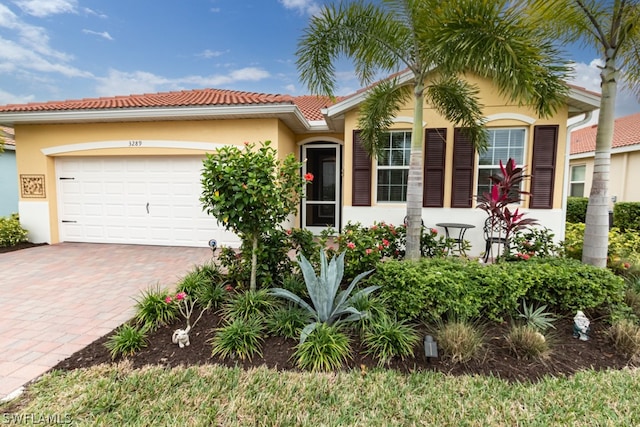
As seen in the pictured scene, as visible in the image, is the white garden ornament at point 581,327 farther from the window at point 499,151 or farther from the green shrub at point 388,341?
the window at point 499,151

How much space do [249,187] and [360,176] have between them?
14.5 feet

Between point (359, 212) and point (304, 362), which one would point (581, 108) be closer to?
point (359, 212)

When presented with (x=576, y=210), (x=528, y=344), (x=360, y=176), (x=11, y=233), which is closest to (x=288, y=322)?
(x=528, y=344)

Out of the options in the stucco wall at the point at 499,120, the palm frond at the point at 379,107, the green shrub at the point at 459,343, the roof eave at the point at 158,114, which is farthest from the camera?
the roof eave at the point at 158,114

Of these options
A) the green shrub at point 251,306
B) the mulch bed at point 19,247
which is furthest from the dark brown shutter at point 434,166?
the mulch bed at point 19,247

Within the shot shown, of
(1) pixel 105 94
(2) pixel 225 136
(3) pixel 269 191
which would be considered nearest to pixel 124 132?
(2) pixel 225 136

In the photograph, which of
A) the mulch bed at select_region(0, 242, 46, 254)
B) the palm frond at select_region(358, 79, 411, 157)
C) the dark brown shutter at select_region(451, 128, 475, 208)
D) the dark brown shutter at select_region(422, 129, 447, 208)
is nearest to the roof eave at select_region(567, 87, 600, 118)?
the dark brown shutter at select_region(451, 128, 475, 208)

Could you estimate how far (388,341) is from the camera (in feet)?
9.79

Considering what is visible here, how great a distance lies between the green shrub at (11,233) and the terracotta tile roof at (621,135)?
1760cm

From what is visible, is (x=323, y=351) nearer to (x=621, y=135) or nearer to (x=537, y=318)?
(x=537, y=318)

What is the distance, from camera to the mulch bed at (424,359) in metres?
2.77

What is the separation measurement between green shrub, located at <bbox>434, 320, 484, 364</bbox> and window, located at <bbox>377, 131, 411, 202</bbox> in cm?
477

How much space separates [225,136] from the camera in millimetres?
7496

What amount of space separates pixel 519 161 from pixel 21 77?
1715 cm
